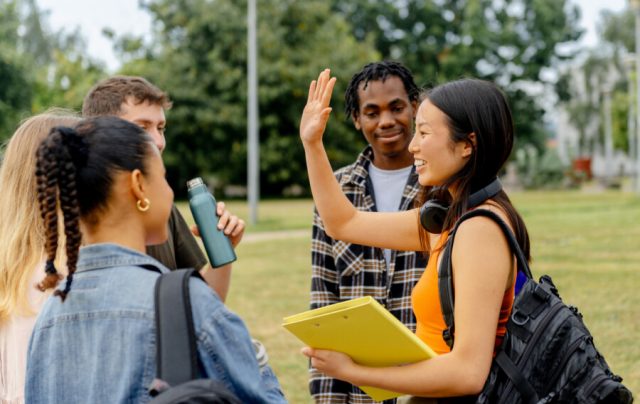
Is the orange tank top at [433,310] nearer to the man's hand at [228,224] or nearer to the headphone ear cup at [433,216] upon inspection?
the headphone ear cup at [433,216]

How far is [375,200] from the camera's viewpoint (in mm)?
3832

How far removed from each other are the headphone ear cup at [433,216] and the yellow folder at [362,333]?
1.58 feet

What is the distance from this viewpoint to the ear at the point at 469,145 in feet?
7.88

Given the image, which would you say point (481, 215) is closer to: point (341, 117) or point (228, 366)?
point (228, 366)

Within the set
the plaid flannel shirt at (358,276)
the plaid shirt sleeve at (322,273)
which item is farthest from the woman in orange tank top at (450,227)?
the plaid shirt sleeve at (322,273)

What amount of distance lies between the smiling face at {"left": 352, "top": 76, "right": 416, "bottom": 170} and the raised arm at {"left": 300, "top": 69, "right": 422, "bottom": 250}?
1020mm

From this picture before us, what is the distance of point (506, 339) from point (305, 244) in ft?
49.1

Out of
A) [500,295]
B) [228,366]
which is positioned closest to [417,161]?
[500,295]

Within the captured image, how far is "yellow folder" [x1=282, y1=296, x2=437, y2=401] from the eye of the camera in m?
2.04

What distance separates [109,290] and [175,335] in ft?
0.75

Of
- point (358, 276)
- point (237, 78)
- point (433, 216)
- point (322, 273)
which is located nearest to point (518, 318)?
point (433, 216)

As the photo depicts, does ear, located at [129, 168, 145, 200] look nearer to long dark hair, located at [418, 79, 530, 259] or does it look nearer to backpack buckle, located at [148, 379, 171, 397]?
backpack buckle, located at [148, 379, 171, 397]

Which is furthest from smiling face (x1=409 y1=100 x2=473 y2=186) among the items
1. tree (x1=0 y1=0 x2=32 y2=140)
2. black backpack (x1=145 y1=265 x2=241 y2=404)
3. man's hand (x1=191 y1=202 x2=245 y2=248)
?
tree (x1=0 y1=0 x2=32 y2=140)

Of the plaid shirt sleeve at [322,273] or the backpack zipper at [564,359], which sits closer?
the backpack zipper at [564,359]
